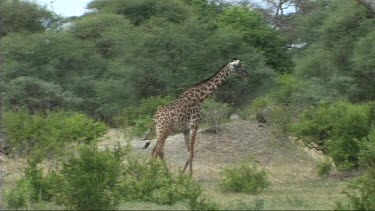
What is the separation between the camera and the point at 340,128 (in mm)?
17359

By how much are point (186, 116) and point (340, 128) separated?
2.88 metres

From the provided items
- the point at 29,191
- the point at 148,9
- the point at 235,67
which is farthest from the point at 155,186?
the point at 148,9

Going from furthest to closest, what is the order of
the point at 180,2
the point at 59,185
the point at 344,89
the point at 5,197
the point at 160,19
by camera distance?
the point at 180,2 < the point at 160,19 < the point at 344,89 < the point at 5,197 < the point at 59,185

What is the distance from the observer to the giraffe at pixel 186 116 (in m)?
17.3

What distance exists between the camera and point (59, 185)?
11.0 m

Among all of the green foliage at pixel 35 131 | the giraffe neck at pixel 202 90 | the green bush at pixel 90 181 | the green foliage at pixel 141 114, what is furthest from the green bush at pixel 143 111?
the green bush at pixel 90 181

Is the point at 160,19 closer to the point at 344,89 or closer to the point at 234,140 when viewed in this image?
the point at 344,89

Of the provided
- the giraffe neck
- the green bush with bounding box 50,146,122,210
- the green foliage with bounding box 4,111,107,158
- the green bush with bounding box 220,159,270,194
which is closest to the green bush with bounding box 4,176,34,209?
the green bush with bounding box 50,146,122,210

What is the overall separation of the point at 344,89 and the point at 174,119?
8006 mm

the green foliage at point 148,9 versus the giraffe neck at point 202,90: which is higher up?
the giraffe neck at point 202,90

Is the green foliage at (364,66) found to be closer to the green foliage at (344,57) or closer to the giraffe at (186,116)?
the green foliage at (344,57)

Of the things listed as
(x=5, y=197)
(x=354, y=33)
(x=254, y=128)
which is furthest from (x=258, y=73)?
(x=5, y=197)

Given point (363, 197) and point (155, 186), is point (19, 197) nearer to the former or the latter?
point (155, 186)

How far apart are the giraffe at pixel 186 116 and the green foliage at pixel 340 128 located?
71.3 inches
